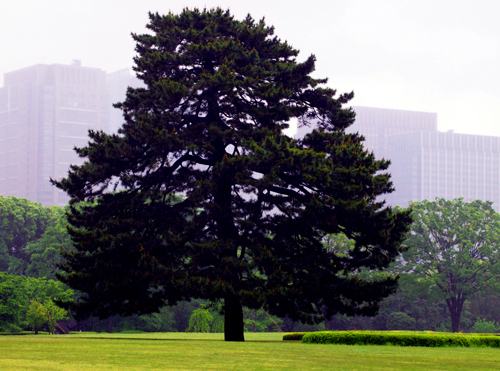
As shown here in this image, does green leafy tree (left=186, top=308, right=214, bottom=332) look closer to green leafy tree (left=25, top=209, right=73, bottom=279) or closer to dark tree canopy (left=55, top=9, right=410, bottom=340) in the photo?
green leafy tree (left=25, top=209, right=73, bottom=279)

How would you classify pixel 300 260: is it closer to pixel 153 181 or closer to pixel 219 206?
pixel 219 206

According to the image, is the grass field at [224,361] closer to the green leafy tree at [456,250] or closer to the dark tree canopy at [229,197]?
the dark tree canopy at [229,197]

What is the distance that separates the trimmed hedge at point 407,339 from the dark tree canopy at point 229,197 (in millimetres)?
3680

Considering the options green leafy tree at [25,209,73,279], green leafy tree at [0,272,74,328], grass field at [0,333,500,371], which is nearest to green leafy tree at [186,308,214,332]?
green leafy tree at [0,272,74,328]

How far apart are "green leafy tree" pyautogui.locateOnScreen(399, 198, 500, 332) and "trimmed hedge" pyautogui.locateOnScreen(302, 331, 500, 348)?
37.7 meters

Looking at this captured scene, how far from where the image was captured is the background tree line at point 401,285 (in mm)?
59438

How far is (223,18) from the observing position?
106 feet

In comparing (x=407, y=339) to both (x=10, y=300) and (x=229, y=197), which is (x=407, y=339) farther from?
(x=10, y=300)

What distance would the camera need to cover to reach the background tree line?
195 ft

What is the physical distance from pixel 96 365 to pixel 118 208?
17.3 metres

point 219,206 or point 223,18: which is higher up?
point 223,18

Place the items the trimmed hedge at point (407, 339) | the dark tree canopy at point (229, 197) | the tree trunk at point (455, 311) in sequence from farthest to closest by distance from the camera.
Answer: the tree trunk at point (455, 311) → the dark tree canopy at point (229, 197) → the trimmed hedge at point (407, 339)


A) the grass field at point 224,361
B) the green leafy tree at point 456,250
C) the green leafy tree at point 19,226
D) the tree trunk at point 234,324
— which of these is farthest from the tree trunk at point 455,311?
the grass field at point 224,361

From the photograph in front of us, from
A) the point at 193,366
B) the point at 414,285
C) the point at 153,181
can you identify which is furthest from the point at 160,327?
the point at 193,366
